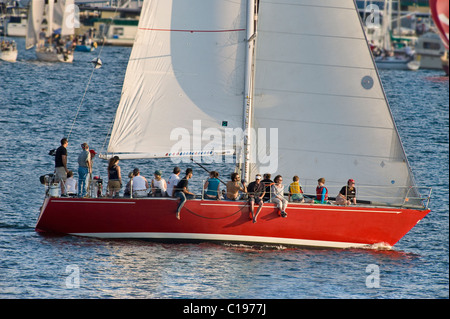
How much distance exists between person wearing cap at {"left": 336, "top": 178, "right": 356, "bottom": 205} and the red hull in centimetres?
28

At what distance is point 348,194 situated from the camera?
2733 centimetres

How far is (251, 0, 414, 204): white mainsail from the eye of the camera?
89.9ft

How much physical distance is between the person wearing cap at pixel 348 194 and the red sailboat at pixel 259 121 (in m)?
0.27

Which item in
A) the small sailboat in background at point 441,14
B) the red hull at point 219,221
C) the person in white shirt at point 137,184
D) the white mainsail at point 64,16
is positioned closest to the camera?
the small sailboat in background at point 441,14

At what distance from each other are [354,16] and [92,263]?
1110 cm

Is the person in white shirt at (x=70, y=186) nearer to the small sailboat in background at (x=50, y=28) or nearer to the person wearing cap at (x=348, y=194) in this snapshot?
the person wearing cap at (x=348, y=194)

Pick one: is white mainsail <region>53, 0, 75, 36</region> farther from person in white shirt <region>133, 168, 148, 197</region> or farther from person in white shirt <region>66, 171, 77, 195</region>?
person in white shirt <region>133, 168, 148, 197</region>

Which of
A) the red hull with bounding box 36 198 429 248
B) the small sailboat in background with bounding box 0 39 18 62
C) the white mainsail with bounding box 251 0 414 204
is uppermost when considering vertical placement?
the small sailboat in background with bounding box 0 39 18 62

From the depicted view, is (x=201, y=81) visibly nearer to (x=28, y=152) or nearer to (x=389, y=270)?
(x=389, y=270)

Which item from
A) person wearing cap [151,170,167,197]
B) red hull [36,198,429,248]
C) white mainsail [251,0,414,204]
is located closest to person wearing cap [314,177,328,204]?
red hull [36,198,429,248]

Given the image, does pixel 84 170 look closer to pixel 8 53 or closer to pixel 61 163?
pixel 61 163

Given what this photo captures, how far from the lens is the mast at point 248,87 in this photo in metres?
26.9

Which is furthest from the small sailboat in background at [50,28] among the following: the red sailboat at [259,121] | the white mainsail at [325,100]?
the white mainsail at [325,100]

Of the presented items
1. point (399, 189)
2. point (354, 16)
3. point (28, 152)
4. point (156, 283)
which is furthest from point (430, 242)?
point (28, 152)
